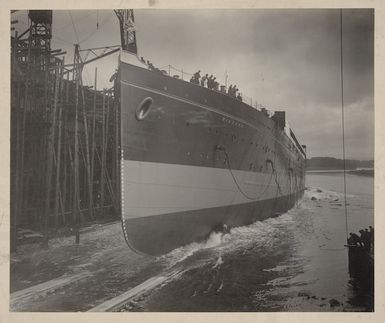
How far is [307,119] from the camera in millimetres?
3824

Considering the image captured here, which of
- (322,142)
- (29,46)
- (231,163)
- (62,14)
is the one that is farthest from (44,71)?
(322,142)

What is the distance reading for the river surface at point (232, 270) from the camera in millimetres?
3018

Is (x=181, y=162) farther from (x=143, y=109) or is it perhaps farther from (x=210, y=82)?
(x=210, y=82)

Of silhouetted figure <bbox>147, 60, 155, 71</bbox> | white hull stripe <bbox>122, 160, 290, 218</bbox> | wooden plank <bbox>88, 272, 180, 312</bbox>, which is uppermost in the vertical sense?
silhouetted figure <bbox>147, 60, 155, 71</bbox>

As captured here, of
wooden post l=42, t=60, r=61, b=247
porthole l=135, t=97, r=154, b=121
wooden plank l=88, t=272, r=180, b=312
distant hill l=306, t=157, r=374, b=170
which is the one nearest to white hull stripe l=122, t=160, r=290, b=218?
porthole l=135, t=97, r=154, b=121

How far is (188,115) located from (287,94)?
120 centimetres

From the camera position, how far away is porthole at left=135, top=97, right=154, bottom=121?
3799mm

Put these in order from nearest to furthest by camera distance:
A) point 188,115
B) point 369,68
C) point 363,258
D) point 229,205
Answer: point 369,68, point 363,258, point 188,115, point 229,205

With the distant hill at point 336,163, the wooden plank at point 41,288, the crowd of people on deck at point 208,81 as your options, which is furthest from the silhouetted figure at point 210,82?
the wooden plank at point 41,288

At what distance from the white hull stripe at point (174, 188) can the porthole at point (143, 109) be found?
507mm

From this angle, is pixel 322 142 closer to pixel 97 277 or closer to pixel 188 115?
pixel 188 115

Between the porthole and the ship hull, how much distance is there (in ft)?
0.07

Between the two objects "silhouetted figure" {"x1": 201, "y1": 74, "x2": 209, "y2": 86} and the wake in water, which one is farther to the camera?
"silhouetted figure" {"x1": 201, "y1": 74, "x2": 209, "y2": 86}

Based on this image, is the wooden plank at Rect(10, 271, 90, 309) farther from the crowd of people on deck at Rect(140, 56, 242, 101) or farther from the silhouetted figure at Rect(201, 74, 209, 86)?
the silhouetted figure at Rect(201, 74, 209, 86)
